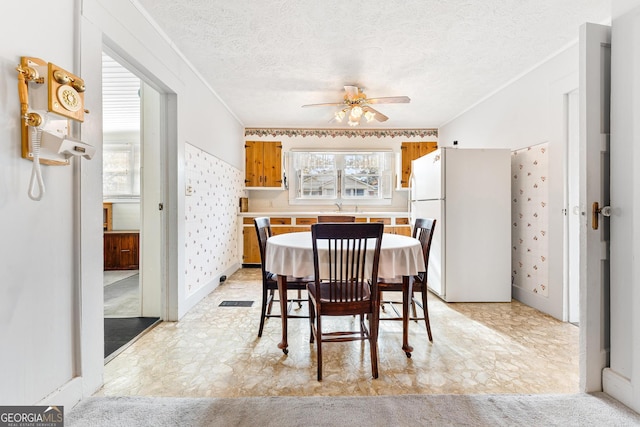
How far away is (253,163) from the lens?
Answer: 16.4 feet

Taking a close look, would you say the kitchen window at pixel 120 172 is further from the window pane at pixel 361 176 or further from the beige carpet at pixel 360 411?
the beige carpet at pixel 360 411

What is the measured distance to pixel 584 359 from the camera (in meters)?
1.53

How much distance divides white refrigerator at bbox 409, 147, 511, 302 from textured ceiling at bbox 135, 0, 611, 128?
0.91 metres

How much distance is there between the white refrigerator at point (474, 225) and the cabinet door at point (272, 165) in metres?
2.85

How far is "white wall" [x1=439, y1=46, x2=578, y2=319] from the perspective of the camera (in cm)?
256

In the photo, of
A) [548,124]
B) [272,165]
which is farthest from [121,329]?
[548,124]

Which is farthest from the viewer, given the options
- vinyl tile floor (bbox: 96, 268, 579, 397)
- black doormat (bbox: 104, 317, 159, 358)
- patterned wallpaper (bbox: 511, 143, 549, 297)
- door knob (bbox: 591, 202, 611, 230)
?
patterned wallpaper (bbox: 511, 143, 549, 297)

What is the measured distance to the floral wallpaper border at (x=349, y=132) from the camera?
5.10 m

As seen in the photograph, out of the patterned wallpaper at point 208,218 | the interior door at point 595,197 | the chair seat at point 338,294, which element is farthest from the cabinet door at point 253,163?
the interior door at point 595,197

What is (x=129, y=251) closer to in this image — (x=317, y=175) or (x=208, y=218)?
(x=208, y=218)

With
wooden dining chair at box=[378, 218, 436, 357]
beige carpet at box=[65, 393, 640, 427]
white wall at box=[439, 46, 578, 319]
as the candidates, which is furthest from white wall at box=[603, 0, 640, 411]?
white wall at box=[439, 46, 578, 319]

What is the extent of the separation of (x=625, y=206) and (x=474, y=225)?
164 cm

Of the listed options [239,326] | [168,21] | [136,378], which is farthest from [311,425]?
[168,21]

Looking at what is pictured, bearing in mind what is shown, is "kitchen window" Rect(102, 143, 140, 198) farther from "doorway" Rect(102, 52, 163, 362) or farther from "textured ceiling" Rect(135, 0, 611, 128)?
"textured ceiling" Rect(135, 0, 611, 128)
